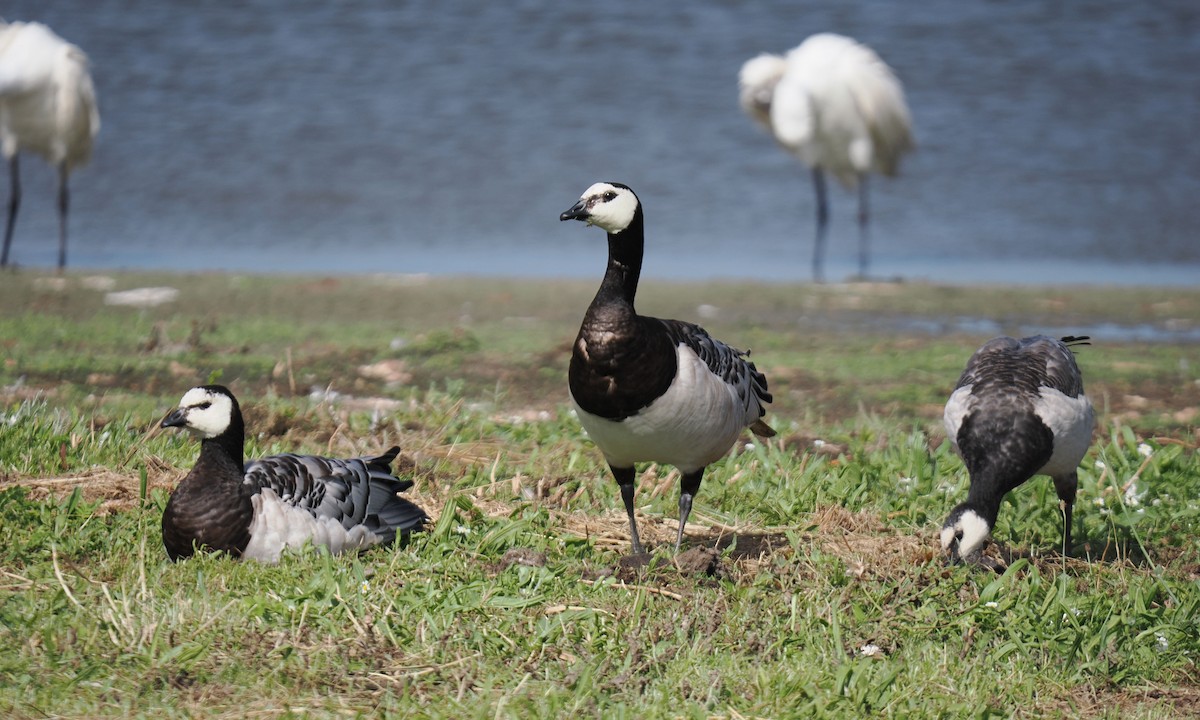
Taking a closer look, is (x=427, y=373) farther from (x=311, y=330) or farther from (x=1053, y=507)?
(x=1053, y=507)

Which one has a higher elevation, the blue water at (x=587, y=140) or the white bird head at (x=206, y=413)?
the blue water at (x=587, y=140)

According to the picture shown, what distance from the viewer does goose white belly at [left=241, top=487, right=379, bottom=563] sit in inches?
195

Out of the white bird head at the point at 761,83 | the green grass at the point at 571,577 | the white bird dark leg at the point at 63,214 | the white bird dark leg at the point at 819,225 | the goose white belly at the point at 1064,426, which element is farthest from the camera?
the white bird head at the point at 761,83

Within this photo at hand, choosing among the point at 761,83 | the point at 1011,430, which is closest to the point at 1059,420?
the point at 1011,430

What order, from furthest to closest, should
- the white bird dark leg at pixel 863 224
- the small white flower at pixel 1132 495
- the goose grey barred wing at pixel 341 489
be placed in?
the white bird dark leg at pixel 863 224
the small white flower at pixel 1132 495
the goose grey barred wing at pixel 341 489

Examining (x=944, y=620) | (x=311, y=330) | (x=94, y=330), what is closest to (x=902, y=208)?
(x=311, y=330)

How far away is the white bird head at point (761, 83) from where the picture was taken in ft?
49.6

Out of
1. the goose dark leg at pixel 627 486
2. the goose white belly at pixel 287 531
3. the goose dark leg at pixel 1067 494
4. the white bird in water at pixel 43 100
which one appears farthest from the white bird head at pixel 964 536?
the white bird in water at pixel 43 100

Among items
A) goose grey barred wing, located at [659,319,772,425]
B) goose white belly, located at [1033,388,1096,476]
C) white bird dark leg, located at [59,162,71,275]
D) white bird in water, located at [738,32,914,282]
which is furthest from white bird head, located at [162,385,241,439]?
A: white bird in water, located at [738,32,914,282]

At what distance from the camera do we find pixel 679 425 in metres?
4.91

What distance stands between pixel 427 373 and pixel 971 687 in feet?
15.8

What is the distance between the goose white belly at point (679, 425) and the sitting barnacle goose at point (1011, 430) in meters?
0.91

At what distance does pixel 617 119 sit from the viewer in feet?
59.1

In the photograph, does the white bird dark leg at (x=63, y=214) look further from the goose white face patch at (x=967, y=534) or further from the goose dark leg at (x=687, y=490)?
the goose white face patch at (x=967, y=534)
